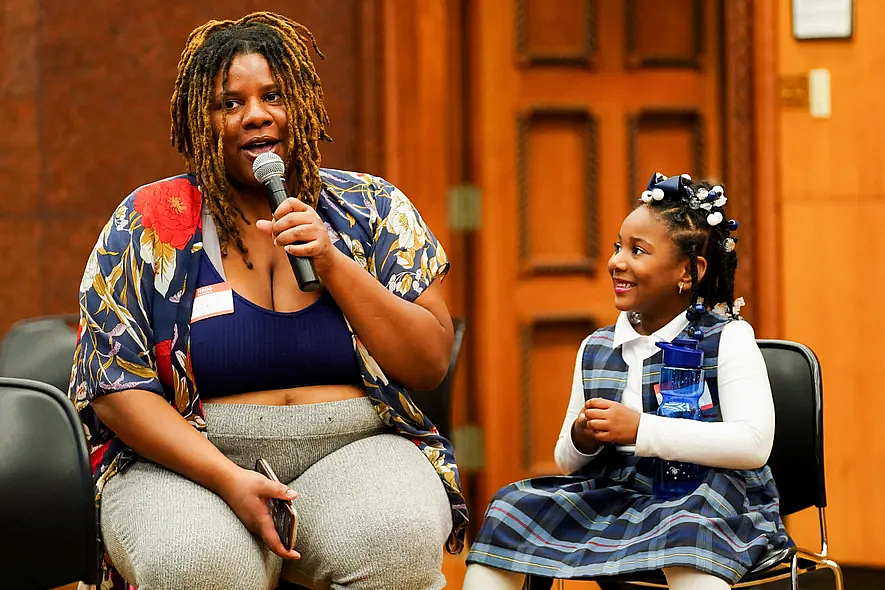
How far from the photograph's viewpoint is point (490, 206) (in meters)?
4.04

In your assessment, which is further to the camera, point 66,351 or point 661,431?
point 66,351

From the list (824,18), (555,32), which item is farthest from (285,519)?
(824,18)

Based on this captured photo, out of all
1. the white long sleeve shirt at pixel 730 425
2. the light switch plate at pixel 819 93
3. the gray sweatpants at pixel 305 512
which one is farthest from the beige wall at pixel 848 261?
the gray sweatpants at pixel 305 512

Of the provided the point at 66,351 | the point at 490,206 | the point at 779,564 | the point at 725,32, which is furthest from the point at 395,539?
the point at 725,32

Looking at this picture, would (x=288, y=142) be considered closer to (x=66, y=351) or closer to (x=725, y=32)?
(x=66, y=351)

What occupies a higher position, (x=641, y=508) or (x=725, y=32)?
(x=725, y=32)

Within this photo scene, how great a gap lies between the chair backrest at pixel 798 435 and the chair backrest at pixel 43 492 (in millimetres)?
1305

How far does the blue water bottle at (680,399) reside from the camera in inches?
78.7

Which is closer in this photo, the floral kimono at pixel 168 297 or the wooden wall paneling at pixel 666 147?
the floral kimono at pixel 168 297

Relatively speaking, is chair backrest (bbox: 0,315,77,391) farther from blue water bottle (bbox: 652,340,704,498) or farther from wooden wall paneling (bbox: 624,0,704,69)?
wooden wall paneling (bbox: 624,0,704,69)

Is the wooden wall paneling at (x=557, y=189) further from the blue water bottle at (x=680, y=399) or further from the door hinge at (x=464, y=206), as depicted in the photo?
the blue water bottle at (x=680, y=399)

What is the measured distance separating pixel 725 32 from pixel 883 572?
195 centimetres

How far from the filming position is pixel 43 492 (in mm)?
1722

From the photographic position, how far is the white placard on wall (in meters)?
3.73
